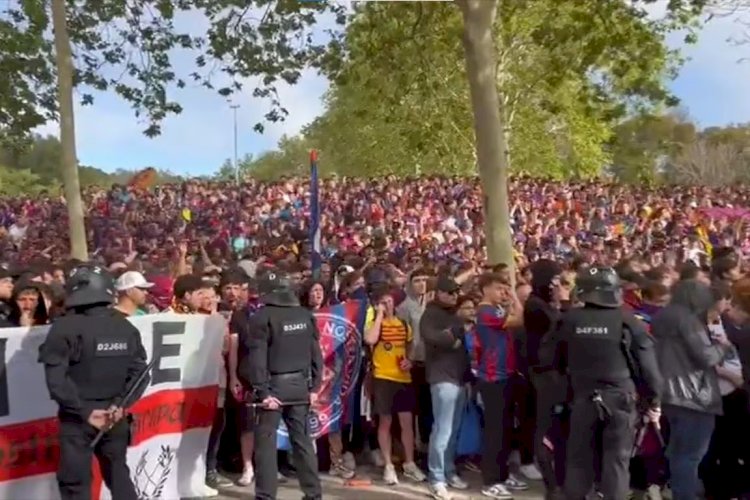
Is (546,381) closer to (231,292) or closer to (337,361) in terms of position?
(337,361)

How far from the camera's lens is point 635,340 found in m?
7.05

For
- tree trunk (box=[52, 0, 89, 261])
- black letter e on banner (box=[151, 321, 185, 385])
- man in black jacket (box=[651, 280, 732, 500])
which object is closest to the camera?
man in black jacket (box=[651, 280, 732, 500])

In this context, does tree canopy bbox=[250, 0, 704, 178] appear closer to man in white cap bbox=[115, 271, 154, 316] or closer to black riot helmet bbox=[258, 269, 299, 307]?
black riot helmet bbox=[258, 269, 299, 307]

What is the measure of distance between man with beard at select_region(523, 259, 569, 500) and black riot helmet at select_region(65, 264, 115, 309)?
319 cm

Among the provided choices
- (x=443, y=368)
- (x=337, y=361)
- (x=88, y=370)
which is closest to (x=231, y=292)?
(x=337, y=361)

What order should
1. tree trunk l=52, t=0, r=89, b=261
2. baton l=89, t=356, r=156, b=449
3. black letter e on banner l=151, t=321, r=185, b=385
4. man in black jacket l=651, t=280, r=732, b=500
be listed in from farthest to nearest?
tree trunk l=52, t=0, r=89, b=261 → black letter e on banner l=151, t=321, r=185, b=385 → man in black jacket l=651, t=280, r=732, b=500 → baton l=89, t=356, r=156, b=449

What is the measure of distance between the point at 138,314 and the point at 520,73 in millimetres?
30771

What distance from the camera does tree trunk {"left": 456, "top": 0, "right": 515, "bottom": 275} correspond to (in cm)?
1136

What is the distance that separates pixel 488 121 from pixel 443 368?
12.7 feet

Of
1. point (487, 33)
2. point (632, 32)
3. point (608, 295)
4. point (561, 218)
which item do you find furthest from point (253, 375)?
point (561, 218)

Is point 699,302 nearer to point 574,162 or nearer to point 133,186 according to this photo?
point 133,186

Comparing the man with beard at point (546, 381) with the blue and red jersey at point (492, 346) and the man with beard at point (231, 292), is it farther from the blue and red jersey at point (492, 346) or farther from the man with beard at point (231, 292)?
the man with beard at point (231, 292)

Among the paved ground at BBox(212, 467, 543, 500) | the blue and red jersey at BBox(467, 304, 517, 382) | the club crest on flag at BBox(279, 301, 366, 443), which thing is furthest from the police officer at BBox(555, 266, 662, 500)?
the club crest on flag at BBox(279, 301, 366, 443)

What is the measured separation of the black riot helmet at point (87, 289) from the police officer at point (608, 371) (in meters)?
3.08
